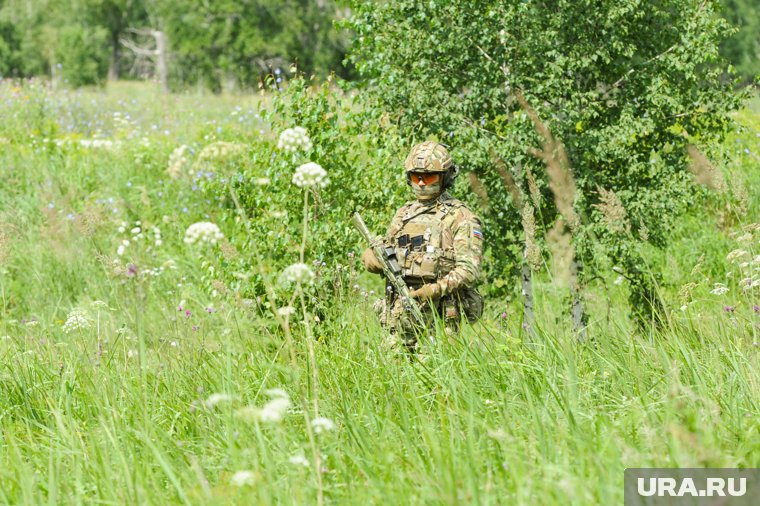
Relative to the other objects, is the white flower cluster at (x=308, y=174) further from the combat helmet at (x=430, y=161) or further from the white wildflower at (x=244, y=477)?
the combat helmet at (x=430, y=161)

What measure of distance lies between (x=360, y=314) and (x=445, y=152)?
1034 mm

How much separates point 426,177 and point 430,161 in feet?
0.32

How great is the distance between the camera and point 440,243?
16.6 ft

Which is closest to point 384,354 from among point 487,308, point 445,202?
point 445,202

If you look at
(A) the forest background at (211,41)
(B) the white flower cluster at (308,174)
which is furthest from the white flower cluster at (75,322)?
(A) the forest background at (211,41)

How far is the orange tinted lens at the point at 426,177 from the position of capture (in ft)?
16.7

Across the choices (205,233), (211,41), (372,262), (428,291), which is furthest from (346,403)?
(211,41)

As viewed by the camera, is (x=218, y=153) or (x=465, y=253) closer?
(x=218, y=153)

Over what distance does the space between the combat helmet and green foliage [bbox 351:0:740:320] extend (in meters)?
1.22

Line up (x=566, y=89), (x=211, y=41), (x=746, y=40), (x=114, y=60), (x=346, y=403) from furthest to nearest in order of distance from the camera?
1. (x=114, y=60)
2. (x=746, y=40)
3. (x=211, y=41)
4. (x=566, y=89)
5. (x=346, y=403)

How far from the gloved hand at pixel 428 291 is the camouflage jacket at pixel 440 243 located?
33mm
